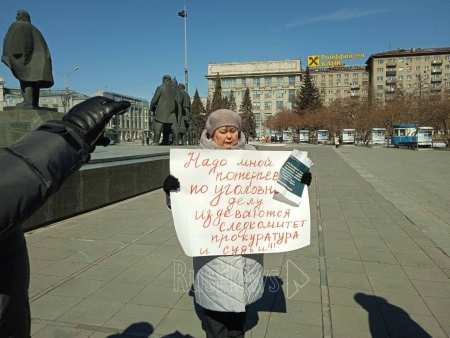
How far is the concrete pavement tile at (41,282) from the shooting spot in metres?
3.65

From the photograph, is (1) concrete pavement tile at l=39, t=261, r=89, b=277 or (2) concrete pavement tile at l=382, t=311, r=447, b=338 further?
(1) concrete pavement tile at l=39, t=261, r=89, b=277

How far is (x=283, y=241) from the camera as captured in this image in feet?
8.61

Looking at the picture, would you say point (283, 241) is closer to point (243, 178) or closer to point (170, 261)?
point (243, 178)

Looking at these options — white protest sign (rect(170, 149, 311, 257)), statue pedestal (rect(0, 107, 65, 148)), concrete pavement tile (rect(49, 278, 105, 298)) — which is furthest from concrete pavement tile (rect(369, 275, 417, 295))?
statue pedestal (rect(0, 107, 65, 148))

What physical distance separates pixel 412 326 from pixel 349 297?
637 mm

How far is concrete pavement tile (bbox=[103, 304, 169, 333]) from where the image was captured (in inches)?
118

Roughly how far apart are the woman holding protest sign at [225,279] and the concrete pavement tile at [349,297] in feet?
4.41

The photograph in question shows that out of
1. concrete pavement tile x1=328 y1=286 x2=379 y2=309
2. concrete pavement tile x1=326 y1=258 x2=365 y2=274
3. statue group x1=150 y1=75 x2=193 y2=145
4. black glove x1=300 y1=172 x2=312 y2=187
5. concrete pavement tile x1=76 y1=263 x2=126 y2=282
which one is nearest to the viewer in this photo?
black glove x1=300 y1=172 x2=312 y2=187

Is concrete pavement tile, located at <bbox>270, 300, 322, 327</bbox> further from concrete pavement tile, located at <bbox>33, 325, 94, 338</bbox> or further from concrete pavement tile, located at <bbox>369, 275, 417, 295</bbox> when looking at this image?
concrete pavement tile, located at <bbox>33, 325, 94, 338</bbox>

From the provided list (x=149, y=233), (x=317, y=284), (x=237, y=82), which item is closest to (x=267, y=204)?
Answer: (x=317, y=284)

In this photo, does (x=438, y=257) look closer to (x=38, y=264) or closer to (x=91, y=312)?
(x=91, y=312)

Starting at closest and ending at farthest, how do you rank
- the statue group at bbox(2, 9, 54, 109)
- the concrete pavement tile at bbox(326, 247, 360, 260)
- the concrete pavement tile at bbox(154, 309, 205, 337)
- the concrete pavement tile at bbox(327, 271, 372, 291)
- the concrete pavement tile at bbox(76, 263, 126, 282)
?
the concrete pavement tile at bbox(154, 309, 205, 337) → the concrete pavement tile at bbox(327, 271, 372, 291) → the concrete pavement tile at bbox(76, 263, 126, 282) → the concrete pavement tile at bbox(326, 247, 360, 260) → the statue group at bbox(2, 9, 54, 109)

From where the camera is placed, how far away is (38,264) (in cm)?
432

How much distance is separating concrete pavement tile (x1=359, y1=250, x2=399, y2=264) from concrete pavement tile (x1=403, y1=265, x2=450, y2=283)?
25cm
